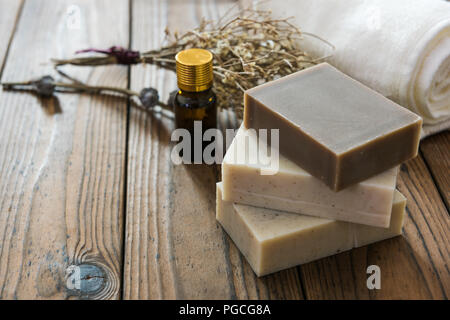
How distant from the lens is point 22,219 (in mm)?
1044

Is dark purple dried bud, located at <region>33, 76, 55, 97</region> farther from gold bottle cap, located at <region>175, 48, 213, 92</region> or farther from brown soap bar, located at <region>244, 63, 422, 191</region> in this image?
brown soap bar, located at <region>244, 63, 422, 191</region>

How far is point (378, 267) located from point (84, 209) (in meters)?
0.51

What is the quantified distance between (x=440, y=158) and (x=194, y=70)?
513 millimetres

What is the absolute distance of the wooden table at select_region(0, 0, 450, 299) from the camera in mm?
918

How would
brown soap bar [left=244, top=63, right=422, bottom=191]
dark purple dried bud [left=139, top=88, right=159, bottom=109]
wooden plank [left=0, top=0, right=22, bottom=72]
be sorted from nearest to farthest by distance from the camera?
brown soap bar [left=244, top=63, right=422, bottom=191], dark purple dried bud [left=139, top=88, right=159, bottom=109], wooden plank [left=0, top=0, right=22, bottom=72]

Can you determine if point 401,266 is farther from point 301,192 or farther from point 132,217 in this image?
point 132,217

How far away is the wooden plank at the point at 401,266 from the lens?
902mm

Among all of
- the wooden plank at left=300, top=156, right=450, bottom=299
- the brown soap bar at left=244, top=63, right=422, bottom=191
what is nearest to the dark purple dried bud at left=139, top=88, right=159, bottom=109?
the brown soap bar at left=244, top=63, right=422, bottom=191

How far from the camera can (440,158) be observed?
1.19m

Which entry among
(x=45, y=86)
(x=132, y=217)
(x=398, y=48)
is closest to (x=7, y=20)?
(x=45, y=86)

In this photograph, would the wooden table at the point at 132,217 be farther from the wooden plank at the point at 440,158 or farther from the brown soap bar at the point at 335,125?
the brown soap bar at the point at 335,125

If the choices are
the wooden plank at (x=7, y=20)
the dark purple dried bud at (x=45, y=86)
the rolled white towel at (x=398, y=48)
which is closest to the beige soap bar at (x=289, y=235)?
the rolled white towel at (x=398, y=48)

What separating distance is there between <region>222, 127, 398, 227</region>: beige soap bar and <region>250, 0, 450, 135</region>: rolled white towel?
0.99ft

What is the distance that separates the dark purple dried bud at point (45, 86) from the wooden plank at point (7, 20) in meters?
0.16
